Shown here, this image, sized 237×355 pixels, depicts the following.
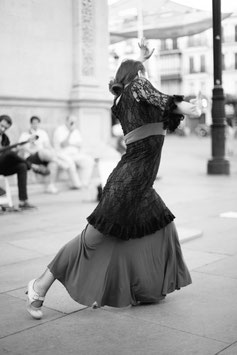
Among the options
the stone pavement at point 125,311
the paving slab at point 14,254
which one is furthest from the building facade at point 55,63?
the paving slab at point 14,254

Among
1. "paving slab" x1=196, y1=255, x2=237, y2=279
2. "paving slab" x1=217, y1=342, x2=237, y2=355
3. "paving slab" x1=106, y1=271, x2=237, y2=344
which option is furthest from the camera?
"paving slab" x1=196, y1=255, x2=237, y2=279

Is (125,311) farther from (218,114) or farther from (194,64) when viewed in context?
(194,64)

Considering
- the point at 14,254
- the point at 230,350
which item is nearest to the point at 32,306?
the point at 230,350

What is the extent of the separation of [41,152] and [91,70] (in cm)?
270

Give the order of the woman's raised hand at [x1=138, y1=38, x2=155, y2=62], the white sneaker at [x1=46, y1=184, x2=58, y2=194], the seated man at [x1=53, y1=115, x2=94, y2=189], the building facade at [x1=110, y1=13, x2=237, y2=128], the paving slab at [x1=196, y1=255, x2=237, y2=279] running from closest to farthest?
the woman's raised hand at [x1=138, y1=38, x2=155, y2=62], the paving slab at [x1=196, y1=255, x2=237, y2=279], the white sneaker at [x1=46, y1=184, x2=58, y2=194], the seated man at [x1=53, y1=115, x2=94, y2=189], the building facade at [x1=110, y1=13, x2=237, y2=128]

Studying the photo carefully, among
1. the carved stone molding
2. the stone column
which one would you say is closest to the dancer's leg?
the stone column

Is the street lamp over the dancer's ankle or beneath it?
over

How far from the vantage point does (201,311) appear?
3.79m

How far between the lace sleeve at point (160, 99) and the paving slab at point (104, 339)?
1.32m

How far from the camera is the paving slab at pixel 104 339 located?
312 cm

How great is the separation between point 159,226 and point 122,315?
0.65 m

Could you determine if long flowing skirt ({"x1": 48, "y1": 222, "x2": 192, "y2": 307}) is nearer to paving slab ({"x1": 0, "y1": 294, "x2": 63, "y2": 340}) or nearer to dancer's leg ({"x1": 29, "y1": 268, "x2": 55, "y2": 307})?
dancer's leg ({"x1": 29, "y1": 268, "x2": 55, "y2": 307})

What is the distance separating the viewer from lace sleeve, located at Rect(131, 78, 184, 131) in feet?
11.8

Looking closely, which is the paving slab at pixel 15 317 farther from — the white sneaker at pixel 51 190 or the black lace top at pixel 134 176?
the white sneaker at pixel 51 190
